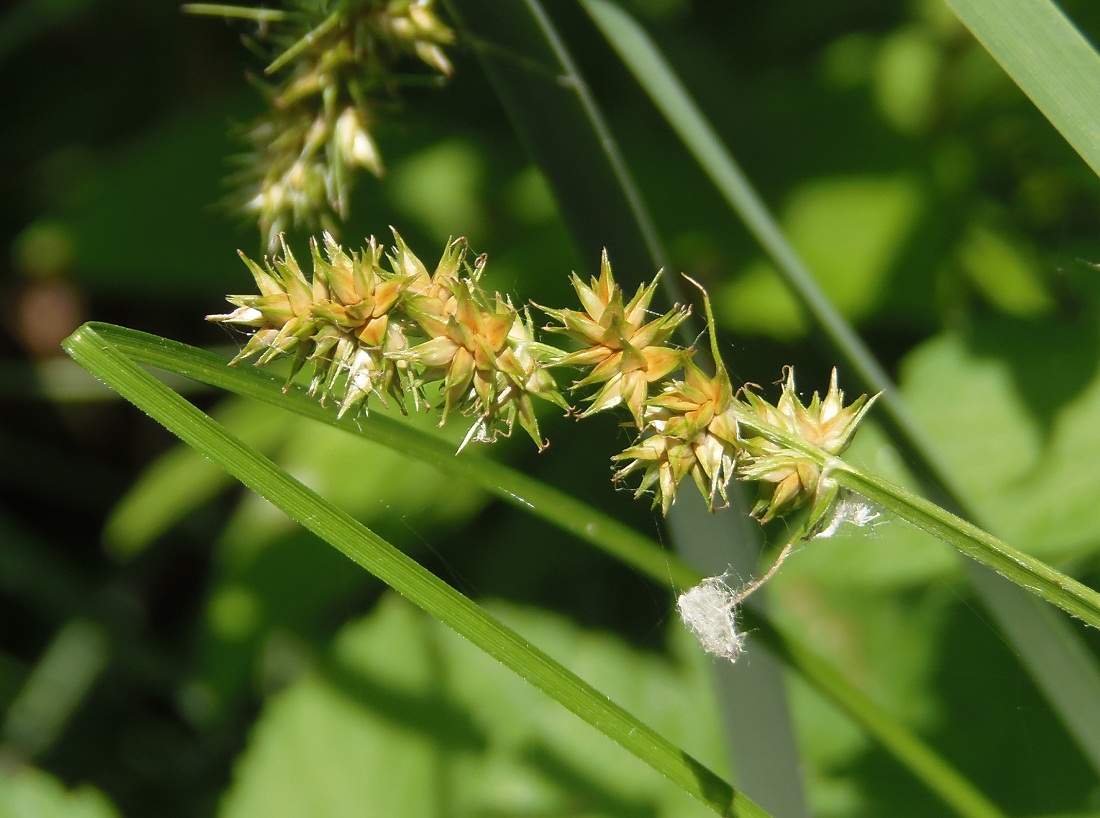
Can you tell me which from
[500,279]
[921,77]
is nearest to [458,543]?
[500,279]

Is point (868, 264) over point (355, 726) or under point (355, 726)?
over

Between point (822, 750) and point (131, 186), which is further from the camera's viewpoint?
point (131, 186)

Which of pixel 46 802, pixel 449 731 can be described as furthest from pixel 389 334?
pixel 46 802

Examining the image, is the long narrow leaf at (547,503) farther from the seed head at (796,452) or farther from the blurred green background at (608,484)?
the blurred green background at (608,484)

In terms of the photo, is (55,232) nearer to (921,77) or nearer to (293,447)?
(293,447)

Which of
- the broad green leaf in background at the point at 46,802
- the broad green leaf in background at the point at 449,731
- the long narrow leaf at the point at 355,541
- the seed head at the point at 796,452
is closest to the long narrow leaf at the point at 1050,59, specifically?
the seed head at the point at 796,452

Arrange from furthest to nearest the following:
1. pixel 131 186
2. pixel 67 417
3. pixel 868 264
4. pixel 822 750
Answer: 1. pixel 67 417
2. pixel 131 186
3. pixel 868 264
4. pixel 822 750

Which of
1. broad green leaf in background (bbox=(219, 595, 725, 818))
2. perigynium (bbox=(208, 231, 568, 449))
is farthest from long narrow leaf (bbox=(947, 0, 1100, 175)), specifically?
broad green leaf in background (bbox=(219, 595, 725, 818))

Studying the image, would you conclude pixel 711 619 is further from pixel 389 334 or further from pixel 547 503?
pixel 389 334
